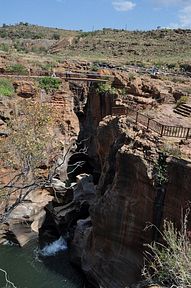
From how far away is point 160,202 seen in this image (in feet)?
49.2

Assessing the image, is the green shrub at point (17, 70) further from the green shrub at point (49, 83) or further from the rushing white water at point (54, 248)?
the rushing white water at point (54, 248)

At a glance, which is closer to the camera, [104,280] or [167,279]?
[167,279]

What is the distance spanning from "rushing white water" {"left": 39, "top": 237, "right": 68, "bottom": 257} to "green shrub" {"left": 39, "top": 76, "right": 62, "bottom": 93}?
13.4 meters

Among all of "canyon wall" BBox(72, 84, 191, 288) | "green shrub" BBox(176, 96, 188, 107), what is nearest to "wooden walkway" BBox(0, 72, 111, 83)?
"green shrub" BBox(176, 96, 188, 107)

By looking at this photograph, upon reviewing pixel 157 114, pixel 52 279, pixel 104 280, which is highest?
pixel 157 114

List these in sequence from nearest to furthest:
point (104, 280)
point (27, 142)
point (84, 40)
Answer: point (27, 142) → point (104, 280) → point (84, 40)

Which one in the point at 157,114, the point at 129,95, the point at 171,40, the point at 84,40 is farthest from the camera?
the point at 84,40

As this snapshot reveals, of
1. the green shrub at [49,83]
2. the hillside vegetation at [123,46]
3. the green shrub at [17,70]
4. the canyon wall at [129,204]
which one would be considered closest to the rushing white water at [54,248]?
the canyon wall at [129,204]

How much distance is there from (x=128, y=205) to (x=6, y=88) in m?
17.0

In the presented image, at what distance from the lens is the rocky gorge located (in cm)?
1494

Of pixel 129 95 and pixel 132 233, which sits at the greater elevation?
pixel 129 95

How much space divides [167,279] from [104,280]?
755 centimetres

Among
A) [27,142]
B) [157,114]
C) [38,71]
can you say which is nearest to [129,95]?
[157,114]

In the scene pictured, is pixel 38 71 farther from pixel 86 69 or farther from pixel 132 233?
pixel 132 233
